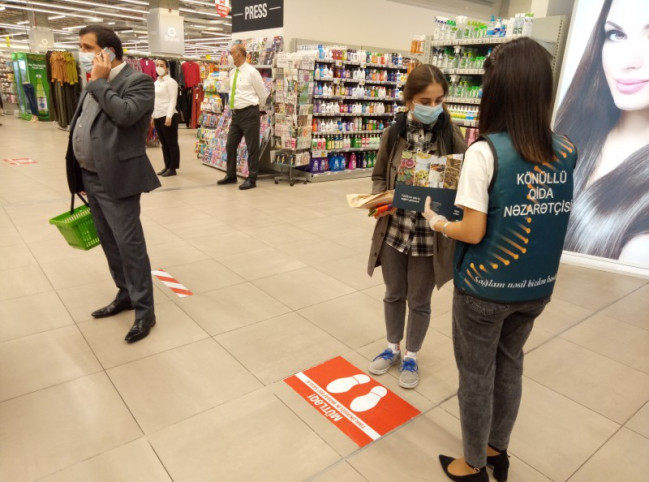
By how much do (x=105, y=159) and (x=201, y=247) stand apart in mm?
2009

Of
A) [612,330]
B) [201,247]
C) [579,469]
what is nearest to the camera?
[579,469]

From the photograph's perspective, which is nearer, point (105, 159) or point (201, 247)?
point (105, 159)

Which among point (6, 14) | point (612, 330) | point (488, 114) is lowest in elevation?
point (612, 330)

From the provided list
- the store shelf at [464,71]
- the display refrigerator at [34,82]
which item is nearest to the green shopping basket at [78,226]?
the store shelf at [464,71]

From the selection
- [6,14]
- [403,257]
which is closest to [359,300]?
[403,257]

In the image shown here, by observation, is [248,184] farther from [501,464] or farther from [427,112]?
[501,464]

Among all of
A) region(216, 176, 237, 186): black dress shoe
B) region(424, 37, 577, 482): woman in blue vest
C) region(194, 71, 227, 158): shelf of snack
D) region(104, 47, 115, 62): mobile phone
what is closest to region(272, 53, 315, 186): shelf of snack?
region(216, 176, 237, 186): black dress shoe

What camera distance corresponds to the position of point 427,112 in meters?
2.10

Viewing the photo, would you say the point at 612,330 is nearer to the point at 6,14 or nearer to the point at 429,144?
the point at 429,144

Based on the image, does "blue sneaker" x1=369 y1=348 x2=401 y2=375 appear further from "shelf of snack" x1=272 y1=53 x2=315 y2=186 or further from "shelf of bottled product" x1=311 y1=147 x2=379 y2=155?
"shelf of bottled product" x1=311 y1=147 x2=379 y2=155

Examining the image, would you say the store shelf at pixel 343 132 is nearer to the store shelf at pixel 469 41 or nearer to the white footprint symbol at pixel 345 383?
the store shelf at pixel 469 41

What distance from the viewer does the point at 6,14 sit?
2192cm

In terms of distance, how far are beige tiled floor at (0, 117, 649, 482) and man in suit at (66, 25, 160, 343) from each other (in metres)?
0.47

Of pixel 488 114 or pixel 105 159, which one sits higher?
pixel 488 114
